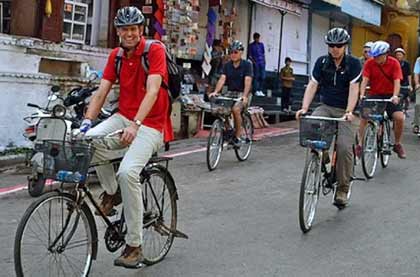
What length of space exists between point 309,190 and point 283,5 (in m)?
12.5

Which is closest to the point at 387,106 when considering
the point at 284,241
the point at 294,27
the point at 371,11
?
the point at 284,241

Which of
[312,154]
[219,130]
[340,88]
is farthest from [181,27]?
[312,154]

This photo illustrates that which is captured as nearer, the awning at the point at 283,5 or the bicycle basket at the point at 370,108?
the bicycle basket at the point at 370,108

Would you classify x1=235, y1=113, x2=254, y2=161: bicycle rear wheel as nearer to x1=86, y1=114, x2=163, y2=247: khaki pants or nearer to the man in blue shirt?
x1=86, y1=114, x2=163, y2=247: khaki pants

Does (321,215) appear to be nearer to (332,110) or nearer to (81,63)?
(332,110)

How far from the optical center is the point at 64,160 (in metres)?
4.64

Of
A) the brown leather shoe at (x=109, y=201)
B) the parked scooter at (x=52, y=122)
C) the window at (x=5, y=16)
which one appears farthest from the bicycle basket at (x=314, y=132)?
the window at (x=5, y=16)

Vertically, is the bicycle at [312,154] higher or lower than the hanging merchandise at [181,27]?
lower

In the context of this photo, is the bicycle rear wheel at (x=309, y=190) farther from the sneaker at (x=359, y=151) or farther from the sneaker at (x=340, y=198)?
the sneaker at (x=359, y=151)

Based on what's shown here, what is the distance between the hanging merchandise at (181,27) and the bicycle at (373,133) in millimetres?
5670

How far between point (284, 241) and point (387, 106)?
4.92m

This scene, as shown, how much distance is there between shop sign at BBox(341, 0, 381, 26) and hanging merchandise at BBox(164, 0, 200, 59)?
8.95 meters

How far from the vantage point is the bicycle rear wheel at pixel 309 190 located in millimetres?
6914

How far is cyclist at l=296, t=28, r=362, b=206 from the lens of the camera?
24.6 feet
